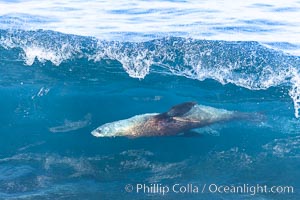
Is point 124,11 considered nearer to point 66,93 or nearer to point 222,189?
point 66,93

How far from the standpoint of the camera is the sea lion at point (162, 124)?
8.24 m

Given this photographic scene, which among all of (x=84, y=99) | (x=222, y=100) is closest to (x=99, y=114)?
(x=84, y=99)

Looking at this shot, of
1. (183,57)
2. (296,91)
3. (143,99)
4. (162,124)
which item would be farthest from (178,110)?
(296,91)

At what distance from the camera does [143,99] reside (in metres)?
11.0

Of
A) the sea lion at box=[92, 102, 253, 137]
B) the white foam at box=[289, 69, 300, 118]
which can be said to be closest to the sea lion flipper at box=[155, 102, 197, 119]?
the sea lion at box=[92, 102, 253, 137]

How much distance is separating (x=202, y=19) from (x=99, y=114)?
148 inches

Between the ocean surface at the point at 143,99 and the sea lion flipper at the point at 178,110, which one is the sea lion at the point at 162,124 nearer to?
the sea lion flipper at the point at 178,110

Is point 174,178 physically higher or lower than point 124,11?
lower

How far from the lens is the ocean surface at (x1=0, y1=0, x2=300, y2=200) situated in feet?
28.5

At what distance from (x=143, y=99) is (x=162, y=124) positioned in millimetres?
2695

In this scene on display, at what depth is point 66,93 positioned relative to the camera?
10.8 meters

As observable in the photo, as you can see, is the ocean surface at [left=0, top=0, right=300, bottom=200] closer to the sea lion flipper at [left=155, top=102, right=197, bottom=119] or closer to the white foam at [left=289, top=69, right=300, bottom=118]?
the white foam at [left=289, top=69, right=300, bottom=118]

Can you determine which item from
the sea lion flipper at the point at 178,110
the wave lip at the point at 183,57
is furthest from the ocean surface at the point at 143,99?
the sea lion flipper at the point at 178,110

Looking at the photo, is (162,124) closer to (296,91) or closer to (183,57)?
(183,57)
